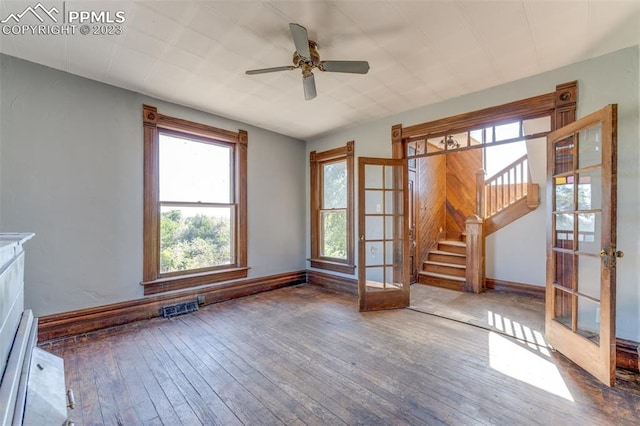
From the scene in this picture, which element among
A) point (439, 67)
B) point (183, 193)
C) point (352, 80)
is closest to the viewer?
point (439, 67)

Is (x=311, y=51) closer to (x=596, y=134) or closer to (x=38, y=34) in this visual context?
(x=38, y=34)

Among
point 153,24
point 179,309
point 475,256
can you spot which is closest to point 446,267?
point 475,256

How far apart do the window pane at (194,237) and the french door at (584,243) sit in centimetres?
406

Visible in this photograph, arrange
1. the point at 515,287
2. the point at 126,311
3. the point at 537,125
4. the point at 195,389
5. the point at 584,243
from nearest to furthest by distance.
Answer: the point at 195,389 → the point at 584,243 → the point at 126,311 → the point at 537,125 → the point at 515,287

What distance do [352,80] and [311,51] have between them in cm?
81

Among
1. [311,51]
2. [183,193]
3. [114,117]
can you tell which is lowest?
[183,193]

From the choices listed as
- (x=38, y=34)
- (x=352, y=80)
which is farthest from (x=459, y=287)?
(x=38, y=34)

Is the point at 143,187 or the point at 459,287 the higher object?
the point at 143,187

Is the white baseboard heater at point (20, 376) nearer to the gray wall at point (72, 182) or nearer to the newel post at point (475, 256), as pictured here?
the gray wall at point (72, 182)

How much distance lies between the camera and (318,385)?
2066mm

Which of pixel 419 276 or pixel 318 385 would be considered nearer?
pixel 318 385

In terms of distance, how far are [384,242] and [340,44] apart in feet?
8.49

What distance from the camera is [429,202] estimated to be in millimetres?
6102

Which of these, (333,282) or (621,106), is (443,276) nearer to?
(333,282)
